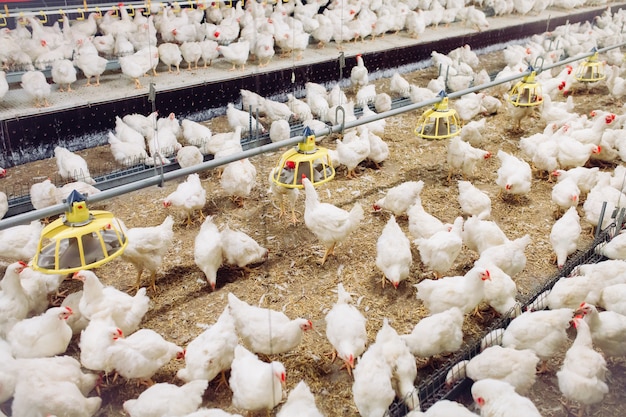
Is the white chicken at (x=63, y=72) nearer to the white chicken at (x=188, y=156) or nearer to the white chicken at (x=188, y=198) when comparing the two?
the white chicken at (x=188, y=156)

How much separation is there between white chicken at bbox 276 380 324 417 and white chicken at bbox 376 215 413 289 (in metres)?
1.16

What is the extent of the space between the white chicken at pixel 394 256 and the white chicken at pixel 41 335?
1.84m

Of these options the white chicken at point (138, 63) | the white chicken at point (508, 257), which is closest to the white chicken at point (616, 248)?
the white chicken at point (508, 257)

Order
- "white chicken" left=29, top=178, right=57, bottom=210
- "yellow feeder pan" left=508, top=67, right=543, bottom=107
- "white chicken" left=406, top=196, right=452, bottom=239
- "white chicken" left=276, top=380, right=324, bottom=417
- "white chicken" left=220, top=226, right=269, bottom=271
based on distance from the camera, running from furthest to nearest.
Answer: "yellow feeder pan" left=508, top=67, right=543, bottom=107 < "white chicken" left=29, top=178, right=57, bottom=210 < "white chicken" left=406, top=196, right=452, bottom=239 < "white chicken" left=220, top=226, right=269, bottom=271 < "white chicken" left=276, top=380, right=324, bottom=417

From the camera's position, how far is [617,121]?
5.47 metres

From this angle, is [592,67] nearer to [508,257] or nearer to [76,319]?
[508,257]

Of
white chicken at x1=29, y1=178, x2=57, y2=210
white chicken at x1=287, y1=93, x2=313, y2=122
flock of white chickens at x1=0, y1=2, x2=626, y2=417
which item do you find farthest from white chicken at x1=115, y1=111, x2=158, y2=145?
white chicken at x1=287, y1=93, x2=313, y2=122

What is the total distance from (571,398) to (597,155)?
3.69 meters

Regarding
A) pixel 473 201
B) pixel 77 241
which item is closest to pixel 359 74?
pixel 473 201

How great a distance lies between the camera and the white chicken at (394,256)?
3225 millimetres

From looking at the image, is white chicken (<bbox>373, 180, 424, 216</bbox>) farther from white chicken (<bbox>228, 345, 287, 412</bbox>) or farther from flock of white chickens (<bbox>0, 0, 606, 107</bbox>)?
flock of white chickens (<bbox>0, 0, 606, 107</bbox>)

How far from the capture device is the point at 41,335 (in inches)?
103

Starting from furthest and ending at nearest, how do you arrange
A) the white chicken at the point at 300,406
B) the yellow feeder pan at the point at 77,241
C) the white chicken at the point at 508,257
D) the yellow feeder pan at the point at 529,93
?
the yellow feeder pan at the point at 529,93 → the white chicken at the point at 508,257 → the white chicken at the point at 300,406 → the yellow feeder pan at the point at 77,241

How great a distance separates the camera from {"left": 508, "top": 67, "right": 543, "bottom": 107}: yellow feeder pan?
14.8 feet
